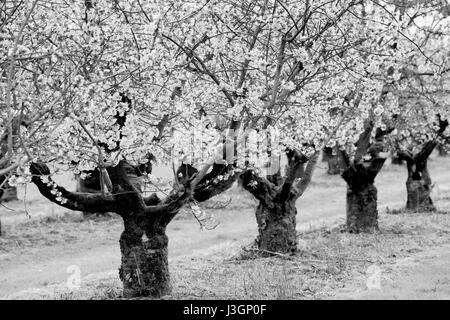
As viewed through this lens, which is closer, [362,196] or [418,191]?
[362,196]

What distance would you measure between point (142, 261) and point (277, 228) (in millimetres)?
5976

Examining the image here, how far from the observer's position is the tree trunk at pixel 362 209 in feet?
72.5

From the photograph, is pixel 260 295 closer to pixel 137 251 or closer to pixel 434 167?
pixel 137 251

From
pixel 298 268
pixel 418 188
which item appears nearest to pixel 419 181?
pixel 418 188

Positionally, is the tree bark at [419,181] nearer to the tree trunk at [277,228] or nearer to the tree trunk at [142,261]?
the tree trunk at [277,228]

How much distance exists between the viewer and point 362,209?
2222cm

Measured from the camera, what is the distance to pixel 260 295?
12703mm

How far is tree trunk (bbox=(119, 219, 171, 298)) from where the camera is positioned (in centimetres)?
1284

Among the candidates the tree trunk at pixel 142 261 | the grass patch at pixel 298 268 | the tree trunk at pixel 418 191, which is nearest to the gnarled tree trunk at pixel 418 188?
the tree trunk at pixel 418 191

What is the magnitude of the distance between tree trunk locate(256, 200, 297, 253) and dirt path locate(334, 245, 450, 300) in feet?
10.2

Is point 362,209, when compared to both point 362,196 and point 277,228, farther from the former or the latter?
point 277,228

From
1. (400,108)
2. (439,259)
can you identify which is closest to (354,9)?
(439,259)

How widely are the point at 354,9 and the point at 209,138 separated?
4.05 meters

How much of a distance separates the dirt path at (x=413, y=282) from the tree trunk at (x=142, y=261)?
367cm
